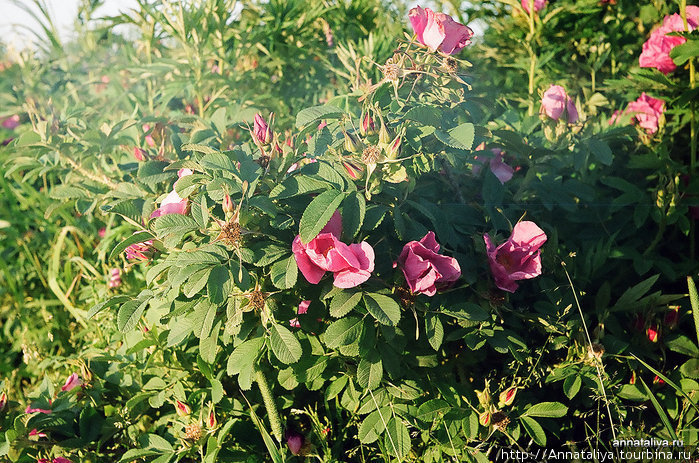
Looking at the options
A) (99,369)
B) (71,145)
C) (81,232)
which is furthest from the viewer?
(81,232)

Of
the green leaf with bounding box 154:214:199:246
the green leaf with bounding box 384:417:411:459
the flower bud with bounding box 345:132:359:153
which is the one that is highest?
the flower bud with bounding box 345:132:359:153

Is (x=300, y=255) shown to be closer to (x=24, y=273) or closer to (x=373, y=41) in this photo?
(x=373, y=41)

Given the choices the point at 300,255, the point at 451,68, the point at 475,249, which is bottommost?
the point at 475,249

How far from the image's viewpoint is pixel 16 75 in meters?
3.06

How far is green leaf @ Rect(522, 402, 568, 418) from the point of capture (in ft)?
4.39

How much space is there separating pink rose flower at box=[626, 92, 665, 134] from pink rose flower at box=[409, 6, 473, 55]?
0.90 metres

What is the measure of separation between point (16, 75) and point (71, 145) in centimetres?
155

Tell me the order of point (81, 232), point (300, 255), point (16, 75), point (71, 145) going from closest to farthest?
point (300, 255)
point (71, 145)
point (81, 232)
point (16, 75)

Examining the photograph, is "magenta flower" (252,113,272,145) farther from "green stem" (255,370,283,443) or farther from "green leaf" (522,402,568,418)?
"green leaf" (522,402,568,418)

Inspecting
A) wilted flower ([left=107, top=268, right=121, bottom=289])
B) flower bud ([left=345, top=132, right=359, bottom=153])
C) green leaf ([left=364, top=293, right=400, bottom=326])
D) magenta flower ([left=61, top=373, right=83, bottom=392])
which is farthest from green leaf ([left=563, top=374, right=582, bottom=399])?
wilted flower ([left=107, top=268, right=121, bottom=289])

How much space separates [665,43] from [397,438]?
1414 mm

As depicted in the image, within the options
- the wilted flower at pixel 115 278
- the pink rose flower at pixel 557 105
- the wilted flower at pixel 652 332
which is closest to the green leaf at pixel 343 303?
the pink rose flower at pixel 557 105

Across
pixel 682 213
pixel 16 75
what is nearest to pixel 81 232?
pixel 16 75

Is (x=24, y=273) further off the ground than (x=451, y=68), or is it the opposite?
(x=451, y=68)
